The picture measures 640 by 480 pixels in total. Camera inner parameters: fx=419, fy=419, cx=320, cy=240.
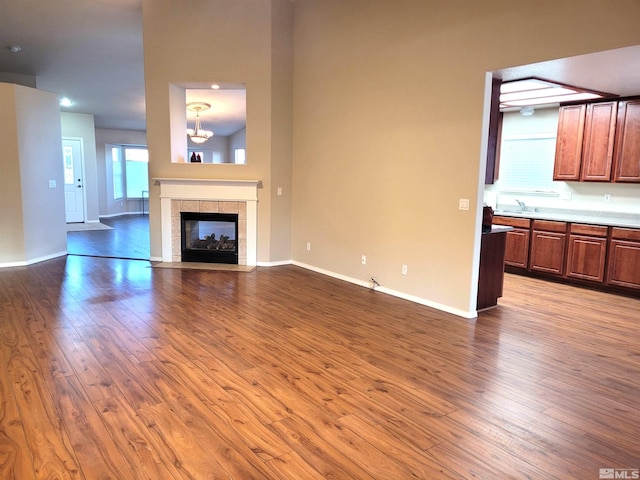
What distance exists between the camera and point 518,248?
6023 mm

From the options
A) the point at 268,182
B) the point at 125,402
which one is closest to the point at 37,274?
the point at 268,182

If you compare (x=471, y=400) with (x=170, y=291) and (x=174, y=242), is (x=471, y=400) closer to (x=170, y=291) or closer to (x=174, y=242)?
(x=170, y=291)

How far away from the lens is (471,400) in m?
2.62

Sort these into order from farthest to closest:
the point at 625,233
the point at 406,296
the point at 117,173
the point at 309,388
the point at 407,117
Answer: the point at 117,173, the point at 625,233, the point at 406,296, the point at 407,117, the point at 309,388

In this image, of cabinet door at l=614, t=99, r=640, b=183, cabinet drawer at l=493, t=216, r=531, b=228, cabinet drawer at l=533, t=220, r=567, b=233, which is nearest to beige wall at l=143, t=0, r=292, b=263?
cabinet drawer at l=493, t=216, r=531, b=228

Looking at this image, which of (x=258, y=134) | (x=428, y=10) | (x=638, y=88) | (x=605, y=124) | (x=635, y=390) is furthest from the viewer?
(x=258, y=134)

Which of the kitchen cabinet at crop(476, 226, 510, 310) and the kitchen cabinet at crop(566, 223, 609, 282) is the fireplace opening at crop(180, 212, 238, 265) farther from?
the kitchen cabinet at crop(566, 223, 609, 282)

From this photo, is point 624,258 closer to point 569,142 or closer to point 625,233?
point 625,233

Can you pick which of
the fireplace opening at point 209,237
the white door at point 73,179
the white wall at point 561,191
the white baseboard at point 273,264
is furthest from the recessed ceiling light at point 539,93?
the white door at point 73,179

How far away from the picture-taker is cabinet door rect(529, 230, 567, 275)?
5.57 m

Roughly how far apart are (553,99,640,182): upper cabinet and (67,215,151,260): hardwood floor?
21.5 feet

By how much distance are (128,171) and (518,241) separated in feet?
41.0

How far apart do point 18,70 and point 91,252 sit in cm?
365

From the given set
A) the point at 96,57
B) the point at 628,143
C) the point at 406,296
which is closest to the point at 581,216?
the point at 628,143
